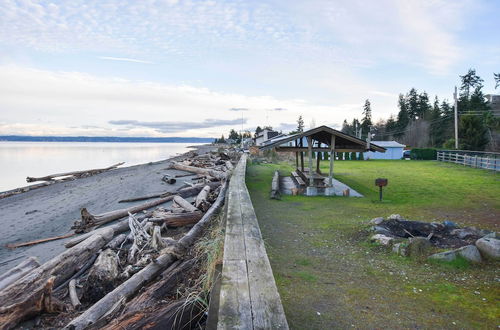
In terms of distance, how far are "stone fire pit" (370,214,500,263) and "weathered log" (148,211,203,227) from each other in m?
4.31

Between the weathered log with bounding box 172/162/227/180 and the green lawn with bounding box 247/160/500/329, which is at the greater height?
the weathered log with bounding box 172/162/227/180

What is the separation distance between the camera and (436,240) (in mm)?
6648

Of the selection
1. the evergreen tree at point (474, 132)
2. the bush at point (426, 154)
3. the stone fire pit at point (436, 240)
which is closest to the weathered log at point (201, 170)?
the stone fire pit at point (436, 240)

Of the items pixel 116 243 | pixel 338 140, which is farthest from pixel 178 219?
pixel 338 140

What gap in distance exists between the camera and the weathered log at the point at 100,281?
4.63 m

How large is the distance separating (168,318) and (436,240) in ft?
19.6

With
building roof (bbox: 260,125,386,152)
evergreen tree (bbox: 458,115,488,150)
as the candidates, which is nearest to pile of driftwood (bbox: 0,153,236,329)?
building roof (bbox: 260,125,386,152)

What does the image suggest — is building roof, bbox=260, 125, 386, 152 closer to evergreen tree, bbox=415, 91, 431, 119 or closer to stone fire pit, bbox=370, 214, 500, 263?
stone fire pit, bbox=370, 214, 500, 263

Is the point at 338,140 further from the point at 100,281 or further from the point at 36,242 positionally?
the point at 100,281

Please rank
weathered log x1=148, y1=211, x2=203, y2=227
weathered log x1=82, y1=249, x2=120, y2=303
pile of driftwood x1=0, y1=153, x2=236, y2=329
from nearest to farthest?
pile of driftwood x1=0, y1=153, x2=236, y2=329
weathered log x1=82, y1=249, x2=120, y2=303
weathered log x1=148, y1=211, x2=203, y2=227

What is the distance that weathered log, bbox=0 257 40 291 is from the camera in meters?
4.66

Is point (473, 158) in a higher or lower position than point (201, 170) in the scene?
higher

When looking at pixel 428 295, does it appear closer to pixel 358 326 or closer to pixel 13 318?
pixel 358 326

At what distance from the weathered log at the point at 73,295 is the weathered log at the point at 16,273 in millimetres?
772
